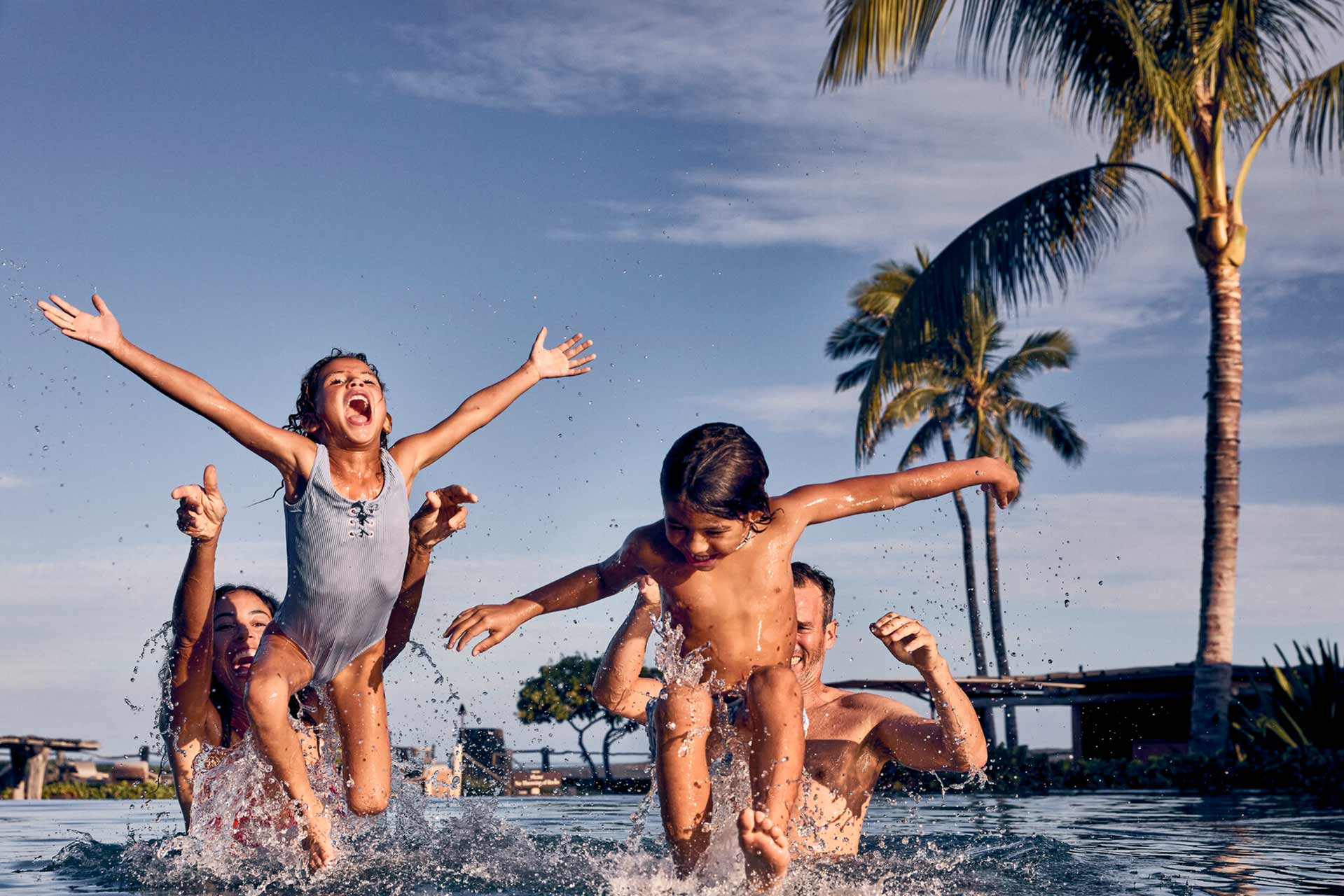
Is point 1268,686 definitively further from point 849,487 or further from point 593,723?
point 593,723

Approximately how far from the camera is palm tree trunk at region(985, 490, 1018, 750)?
31422 millimetres

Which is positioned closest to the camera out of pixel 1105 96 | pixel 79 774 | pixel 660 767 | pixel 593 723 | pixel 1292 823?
pixel 660 767

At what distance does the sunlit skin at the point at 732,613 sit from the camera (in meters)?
4.47

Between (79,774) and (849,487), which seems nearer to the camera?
(849,487)

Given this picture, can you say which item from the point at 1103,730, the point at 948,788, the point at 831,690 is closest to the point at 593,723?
the point at 1103,730

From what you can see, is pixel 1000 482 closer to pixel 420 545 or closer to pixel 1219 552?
pixel 420 545

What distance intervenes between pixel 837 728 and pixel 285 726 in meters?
2.13

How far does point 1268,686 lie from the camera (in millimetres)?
21297

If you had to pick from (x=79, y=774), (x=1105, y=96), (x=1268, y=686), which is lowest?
(x=79, y=774)

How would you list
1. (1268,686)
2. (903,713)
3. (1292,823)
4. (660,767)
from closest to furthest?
(660,767) → (903,713) → (1292,823) → (1268,686)

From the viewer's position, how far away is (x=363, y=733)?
5.72 m

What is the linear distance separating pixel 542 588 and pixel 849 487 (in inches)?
48.4

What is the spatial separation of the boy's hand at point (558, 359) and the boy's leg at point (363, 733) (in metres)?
1.48

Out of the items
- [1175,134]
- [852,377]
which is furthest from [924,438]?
[1175,134]
